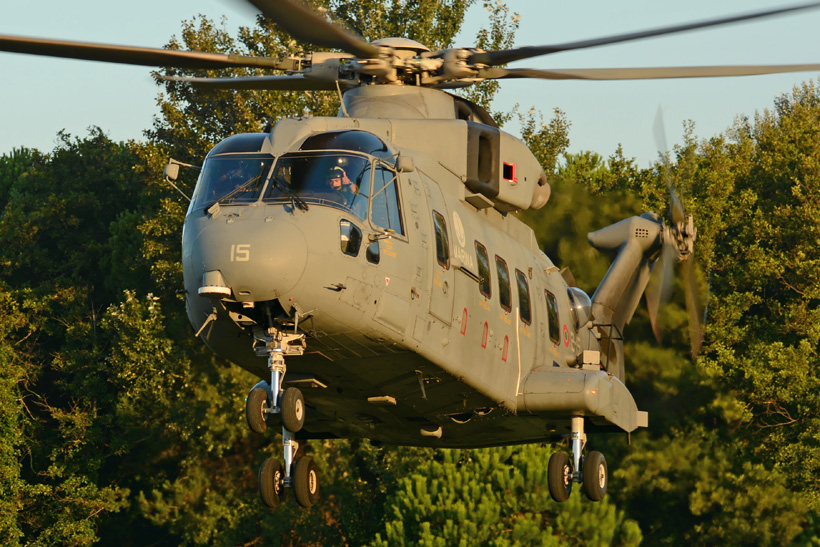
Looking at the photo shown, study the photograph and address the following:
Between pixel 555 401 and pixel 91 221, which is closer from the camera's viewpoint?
pixel 555 401

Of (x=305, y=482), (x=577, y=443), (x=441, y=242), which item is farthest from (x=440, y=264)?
(x=577, y=443)

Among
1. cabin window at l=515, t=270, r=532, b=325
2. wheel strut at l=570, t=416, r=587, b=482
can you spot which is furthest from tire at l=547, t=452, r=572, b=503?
cabin window at l=515, t=270, r=532, b=325

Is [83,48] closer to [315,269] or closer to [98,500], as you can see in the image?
[315,269]

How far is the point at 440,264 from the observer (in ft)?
51.8

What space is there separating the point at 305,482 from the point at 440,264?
3.39m

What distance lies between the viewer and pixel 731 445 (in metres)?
38.8

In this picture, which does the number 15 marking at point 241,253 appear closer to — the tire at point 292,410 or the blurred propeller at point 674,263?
the tire at point 292,410

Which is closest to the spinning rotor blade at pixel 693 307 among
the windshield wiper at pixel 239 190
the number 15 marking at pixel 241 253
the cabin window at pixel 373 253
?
the cabin window at pixel 373 253

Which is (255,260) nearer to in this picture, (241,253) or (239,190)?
(241,253)

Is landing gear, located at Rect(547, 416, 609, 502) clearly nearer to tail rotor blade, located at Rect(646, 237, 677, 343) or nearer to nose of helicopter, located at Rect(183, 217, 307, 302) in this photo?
tail rotor blade, located at Rect(646, 237, 677, 343)

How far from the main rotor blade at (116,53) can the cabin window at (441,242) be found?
2.91 metres

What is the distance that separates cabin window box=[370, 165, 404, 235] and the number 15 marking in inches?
65.7

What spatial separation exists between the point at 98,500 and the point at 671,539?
18.9 metres

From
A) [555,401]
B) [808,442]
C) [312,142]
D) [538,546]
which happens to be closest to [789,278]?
[808,442]
